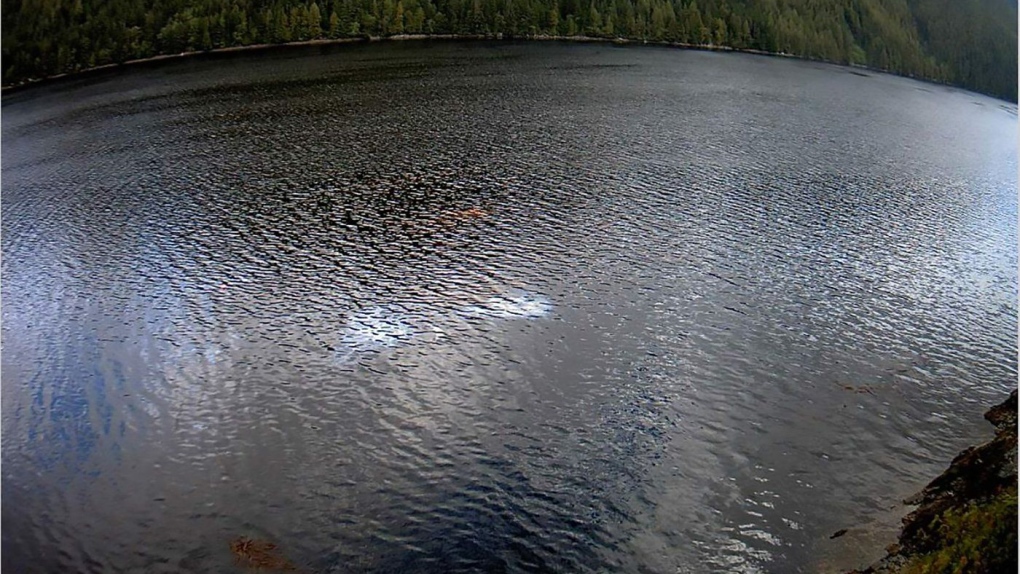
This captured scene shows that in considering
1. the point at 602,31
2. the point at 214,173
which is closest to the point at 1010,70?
the point at 602,31

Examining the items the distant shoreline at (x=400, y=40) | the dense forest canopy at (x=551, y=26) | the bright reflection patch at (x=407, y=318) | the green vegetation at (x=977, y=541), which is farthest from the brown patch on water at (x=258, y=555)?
the dense forest canopy at (x=551, y=26)

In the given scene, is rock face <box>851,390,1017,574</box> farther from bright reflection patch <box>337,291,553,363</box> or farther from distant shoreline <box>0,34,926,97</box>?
distant shoreline <box>0,34,926,97</box>

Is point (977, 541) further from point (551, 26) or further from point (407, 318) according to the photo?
point (551, 26)

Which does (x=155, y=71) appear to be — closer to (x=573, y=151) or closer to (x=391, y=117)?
(x=391, y=117)

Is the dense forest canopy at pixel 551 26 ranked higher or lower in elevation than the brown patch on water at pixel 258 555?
higher

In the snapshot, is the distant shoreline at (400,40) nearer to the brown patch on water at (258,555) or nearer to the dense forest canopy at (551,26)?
the dense forest canopy at (551,26)

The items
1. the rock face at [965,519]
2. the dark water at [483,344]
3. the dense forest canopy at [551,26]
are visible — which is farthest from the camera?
the dense forest canopy at [551,26]
